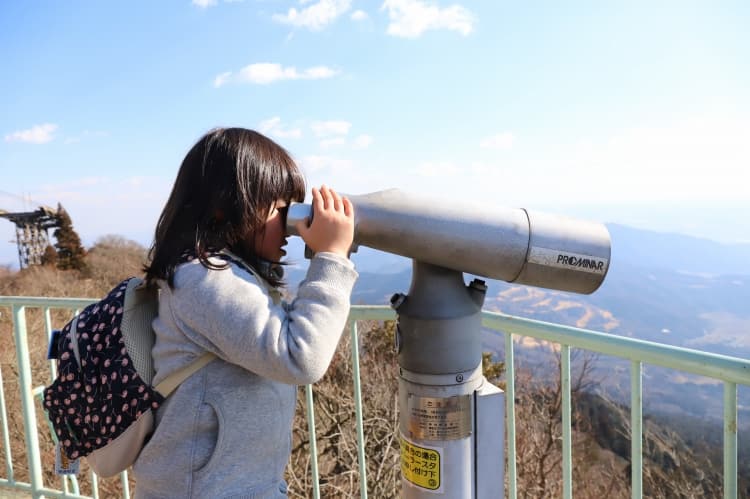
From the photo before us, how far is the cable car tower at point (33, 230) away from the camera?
20156mm

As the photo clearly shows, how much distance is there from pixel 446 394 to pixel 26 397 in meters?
2.17

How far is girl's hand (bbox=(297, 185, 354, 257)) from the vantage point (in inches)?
39.9

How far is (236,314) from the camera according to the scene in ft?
3.19

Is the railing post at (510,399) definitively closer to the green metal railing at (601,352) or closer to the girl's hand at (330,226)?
the green metal railing at (601,352)

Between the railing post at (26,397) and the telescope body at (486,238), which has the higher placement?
the telescope body at (486,238)

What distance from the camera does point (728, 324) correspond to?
62.0ft

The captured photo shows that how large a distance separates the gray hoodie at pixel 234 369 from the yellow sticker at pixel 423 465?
282 mm

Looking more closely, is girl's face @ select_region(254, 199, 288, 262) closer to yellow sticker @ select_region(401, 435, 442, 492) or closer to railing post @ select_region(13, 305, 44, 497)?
yellow sticker @ select_region(401, 435, 442, 492)

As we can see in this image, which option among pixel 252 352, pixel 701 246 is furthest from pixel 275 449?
pixel 701 246

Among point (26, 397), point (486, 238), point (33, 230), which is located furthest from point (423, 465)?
point (33, 230)

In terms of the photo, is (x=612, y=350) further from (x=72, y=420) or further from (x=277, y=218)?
(x=72, y=420)

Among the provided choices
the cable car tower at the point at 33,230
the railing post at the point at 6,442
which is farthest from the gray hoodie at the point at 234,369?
the cable car tower at the point at 33,230

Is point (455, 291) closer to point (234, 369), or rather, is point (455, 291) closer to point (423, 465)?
point (423, 465)

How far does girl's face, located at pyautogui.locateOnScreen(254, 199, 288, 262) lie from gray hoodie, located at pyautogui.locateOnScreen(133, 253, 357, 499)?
9 centimetres
